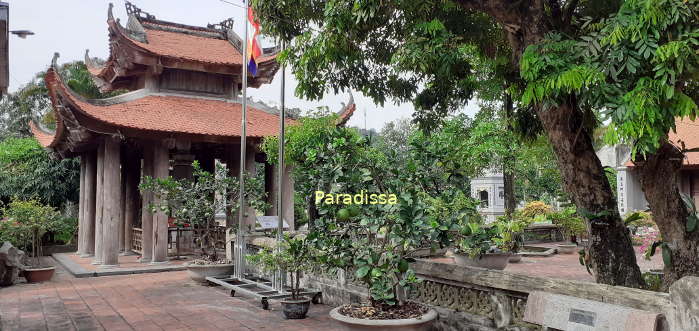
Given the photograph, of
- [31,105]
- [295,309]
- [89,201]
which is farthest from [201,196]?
[31,105]

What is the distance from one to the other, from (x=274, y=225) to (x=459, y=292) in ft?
17.0

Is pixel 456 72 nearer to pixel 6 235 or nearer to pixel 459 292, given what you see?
pixel 459 292

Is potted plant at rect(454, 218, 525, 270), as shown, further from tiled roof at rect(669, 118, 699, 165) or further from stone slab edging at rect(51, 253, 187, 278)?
tiled roof at rect(669, 118, 699, 165)

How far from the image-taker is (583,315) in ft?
13.9

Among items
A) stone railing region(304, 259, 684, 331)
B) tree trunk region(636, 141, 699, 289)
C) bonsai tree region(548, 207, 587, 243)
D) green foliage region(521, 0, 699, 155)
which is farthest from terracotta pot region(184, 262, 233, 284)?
bonsai tree region(548, 207, 587, 243)

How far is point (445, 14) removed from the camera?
6.97 m

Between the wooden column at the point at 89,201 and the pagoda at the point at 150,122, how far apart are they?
0.03 m

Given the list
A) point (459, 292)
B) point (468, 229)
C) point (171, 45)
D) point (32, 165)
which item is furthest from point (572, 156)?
point (32, 165)

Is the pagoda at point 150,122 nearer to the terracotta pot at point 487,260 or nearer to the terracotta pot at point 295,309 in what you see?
the terracotta pot at point 487,260

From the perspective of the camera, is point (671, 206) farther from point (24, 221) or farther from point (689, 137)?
point (689, 137)

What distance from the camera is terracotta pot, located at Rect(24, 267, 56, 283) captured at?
11906 millimetres

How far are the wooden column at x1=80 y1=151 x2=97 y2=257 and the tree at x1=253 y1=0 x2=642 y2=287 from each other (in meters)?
12.3

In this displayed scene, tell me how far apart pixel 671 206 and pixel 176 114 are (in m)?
12.7

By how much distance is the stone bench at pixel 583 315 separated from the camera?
12.8ft
